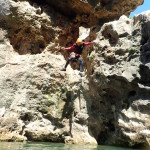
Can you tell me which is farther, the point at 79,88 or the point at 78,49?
the point at 79,88

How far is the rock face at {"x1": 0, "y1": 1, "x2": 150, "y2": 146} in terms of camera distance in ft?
36.7

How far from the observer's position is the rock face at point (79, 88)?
11188 mm

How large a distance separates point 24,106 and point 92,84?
3402mm

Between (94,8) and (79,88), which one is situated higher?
(94,8)

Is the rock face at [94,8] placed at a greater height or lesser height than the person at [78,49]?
greater

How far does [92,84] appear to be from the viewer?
12922 millimetres

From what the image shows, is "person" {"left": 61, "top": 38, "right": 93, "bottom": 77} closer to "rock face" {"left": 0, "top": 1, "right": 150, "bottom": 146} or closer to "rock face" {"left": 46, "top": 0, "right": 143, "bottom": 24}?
"rock face" {"left": 0, "top": 1, "right": 150, "bottom": 146}

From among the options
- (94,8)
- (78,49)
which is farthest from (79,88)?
(94,8)

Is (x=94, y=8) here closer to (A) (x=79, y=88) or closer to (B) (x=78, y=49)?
(B) (x=78, y=49)

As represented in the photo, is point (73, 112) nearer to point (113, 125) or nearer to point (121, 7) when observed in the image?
point (113, 125)

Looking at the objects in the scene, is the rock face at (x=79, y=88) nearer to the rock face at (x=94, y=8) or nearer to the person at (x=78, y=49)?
the person at (x=78, y=49)

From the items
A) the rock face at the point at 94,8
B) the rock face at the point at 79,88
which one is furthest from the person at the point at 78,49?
the rock face at the point at 94,8

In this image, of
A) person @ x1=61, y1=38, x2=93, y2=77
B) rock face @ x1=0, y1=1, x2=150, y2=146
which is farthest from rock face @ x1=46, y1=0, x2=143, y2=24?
person @ x1=61, y1=38, x2=93, y2=77

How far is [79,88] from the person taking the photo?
1322 centimetres
